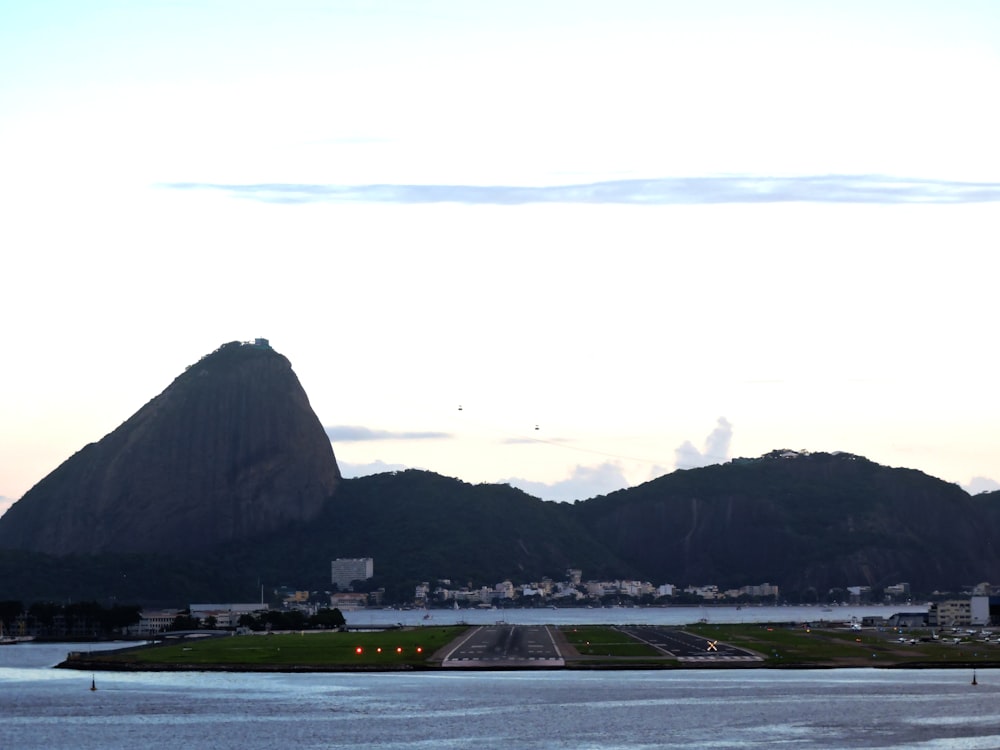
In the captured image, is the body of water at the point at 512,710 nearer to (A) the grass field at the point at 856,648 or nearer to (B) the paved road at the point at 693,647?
(A) the grass field at the point at 856,648

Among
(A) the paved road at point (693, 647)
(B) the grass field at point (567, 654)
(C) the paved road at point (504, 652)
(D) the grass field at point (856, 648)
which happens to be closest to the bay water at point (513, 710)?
(B) the grass field at point (567, 654)

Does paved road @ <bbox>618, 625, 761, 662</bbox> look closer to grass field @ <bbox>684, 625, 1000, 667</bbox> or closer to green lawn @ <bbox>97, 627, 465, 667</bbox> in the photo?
grass field @ <bbox>684, 625, 1000, 667</bbox>

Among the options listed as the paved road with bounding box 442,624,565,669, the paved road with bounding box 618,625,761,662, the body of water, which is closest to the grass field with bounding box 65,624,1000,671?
the paved road with bounding box 618,625,761,662

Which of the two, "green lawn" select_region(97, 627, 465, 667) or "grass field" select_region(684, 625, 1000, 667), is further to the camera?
"green lawn" select_region(97, 627, 465, 667)

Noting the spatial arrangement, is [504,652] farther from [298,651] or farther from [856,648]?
[856,648]

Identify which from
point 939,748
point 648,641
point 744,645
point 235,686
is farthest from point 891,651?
point 939,748
